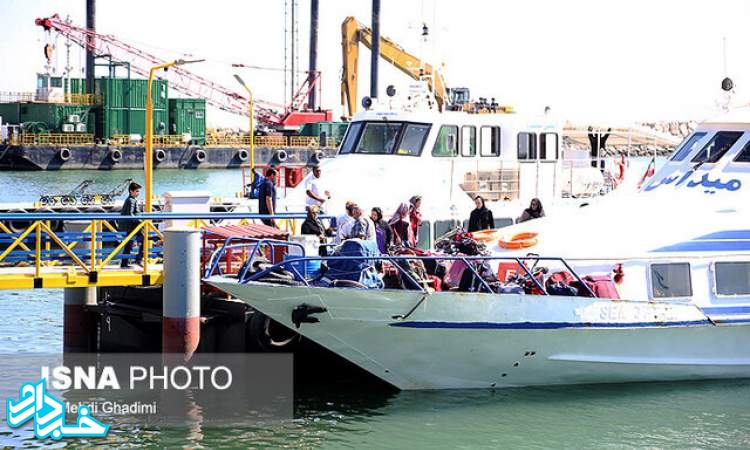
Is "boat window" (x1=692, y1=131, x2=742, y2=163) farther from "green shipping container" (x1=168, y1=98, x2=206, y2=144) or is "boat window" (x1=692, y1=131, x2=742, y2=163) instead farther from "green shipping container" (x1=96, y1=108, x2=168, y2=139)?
"green shipping container" (x1=168, y1=98, x2=206, y2=144)

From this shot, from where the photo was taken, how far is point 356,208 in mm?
18703

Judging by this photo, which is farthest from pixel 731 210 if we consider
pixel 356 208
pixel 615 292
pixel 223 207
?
pixel 223 207

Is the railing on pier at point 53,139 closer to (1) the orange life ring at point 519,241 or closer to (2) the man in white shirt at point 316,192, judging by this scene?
(2) the man in white shirt at point 316,192

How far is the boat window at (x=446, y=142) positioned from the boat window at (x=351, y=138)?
1.63 metres

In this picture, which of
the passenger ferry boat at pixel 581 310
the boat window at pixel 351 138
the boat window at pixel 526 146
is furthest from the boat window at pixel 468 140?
the passenger ferry boat at pixel 581 310

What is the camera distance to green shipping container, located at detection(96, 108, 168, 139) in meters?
Result: 93.1

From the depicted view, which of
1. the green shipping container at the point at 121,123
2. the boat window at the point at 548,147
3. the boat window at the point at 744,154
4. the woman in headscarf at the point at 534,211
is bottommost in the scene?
the woman in headscarf at the point at 534,211

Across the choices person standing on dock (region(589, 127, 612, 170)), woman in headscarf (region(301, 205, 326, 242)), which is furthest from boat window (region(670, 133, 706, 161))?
person standing on dock (region(589, 127, 612, 170))

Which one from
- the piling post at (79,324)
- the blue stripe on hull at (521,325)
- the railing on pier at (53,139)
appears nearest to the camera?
the blue stripe on hull at (521,325)

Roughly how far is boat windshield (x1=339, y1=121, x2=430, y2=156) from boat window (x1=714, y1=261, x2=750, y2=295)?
7.85 metres

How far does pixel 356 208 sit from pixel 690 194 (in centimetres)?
526

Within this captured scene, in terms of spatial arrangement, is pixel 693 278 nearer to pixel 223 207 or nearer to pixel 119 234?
pixel 119 234

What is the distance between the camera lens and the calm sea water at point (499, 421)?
16.8 m

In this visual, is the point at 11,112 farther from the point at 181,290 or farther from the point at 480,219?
the point at 181,290
